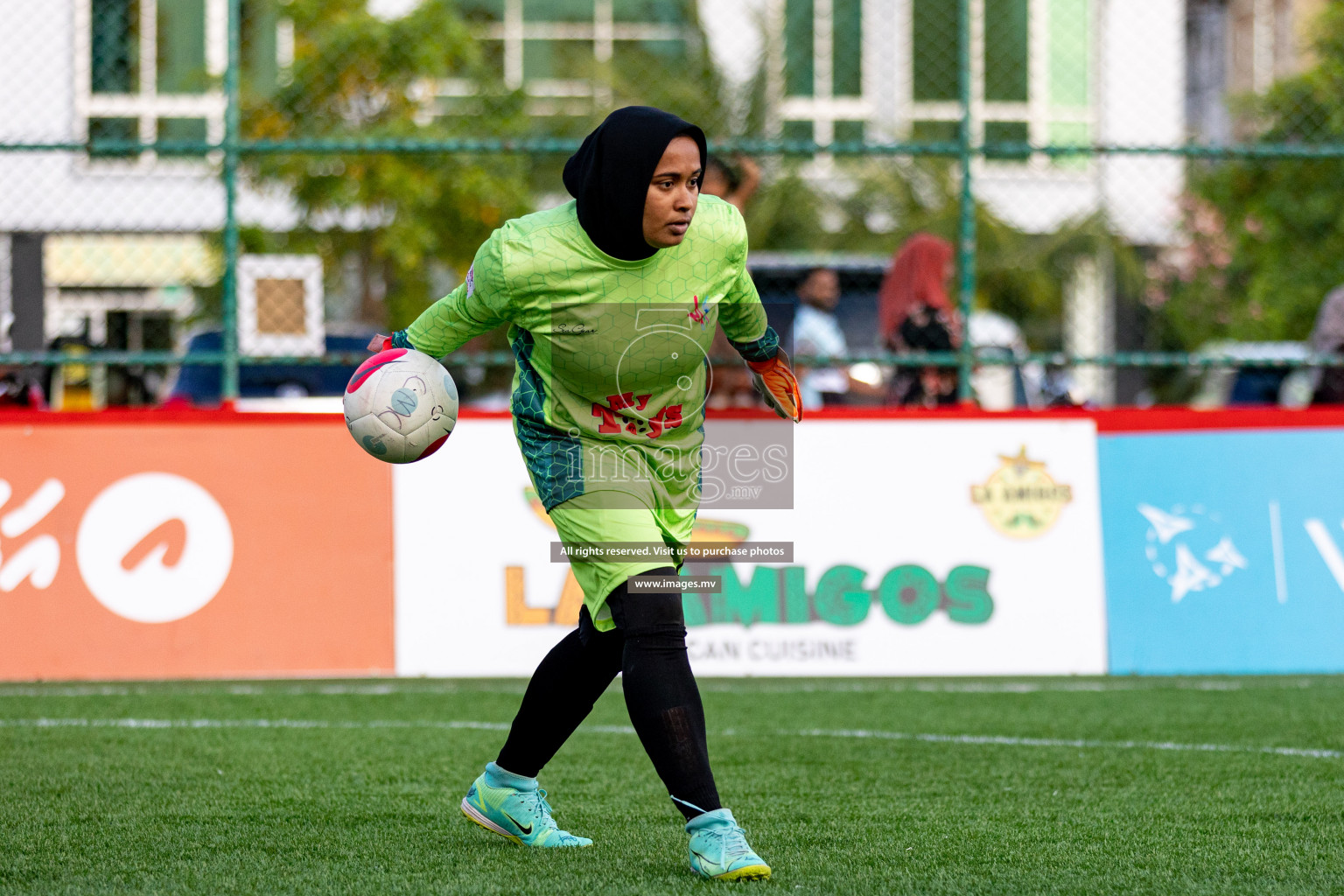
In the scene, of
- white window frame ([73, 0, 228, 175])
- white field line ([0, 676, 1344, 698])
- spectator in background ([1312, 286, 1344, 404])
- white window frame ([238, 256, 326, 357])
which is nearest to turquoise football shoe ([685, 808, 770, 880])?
white field line ([0, 676, 1344, 698])

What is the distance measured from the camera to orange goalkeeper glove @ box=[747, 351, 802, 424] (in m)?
4.08

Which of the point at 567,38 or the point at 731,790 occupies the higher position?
the point at 567,38

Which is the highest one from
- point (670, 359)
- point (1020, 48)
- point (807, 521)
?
point (1020, 48)

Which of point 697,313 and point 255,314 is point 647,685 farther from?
point 255,314

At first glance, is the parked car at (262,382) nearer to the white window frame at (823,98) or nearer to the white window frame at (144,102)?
the white window frame at (144,102)

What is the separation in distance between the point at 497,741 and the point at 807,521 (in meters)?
2.12

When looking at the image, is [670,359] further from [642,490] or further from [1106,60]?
[1106,60]

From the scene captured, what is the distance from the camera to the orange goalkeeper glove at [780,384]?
4.08 meters

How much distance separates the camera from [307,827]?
3.99 m

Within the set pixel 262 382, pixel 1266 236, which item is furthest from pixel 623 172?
pixel 1266 236

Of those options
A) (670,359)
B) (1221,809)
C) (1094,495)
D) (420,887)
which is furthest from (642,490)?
(1094,495)

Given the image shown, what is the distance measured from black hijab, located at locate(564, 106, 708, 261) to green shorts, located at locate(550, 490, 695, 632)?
550 mm

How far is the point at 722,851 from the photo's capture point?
11.0 feet

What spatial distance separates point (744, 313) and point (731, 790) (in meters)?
1.43
